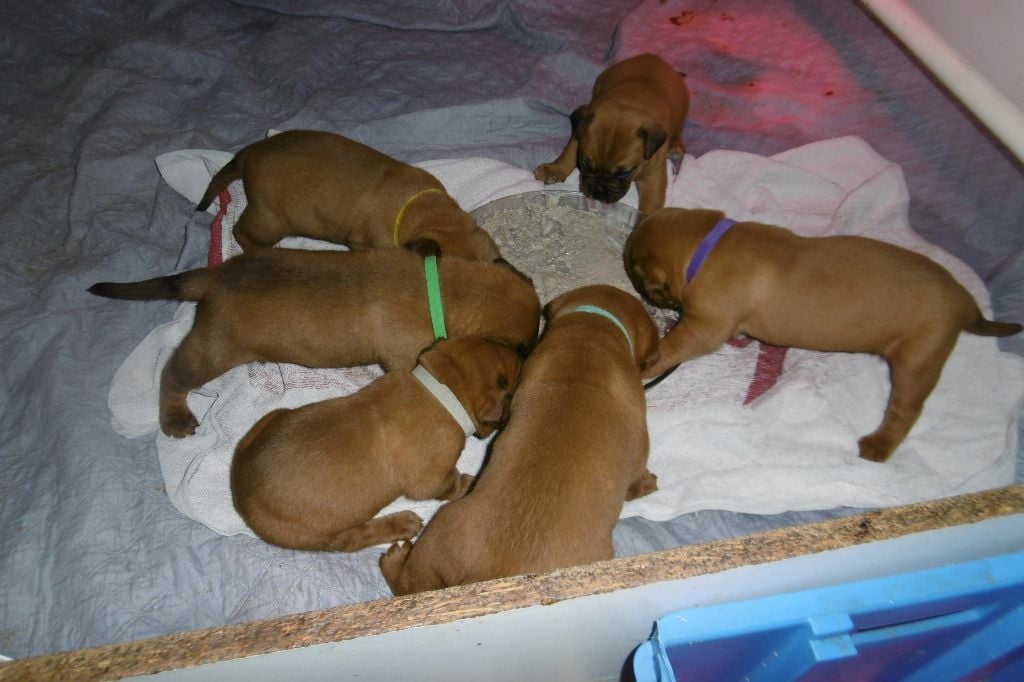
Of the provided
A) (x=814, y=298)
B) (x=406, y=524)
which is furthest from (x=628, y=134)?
(x=406, y=524)

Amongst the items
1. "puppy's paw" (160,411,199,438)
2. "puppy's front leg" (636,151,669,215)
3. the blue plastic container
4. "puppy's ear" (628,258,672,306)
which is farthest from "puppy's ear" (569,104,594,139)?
the blue plastic container

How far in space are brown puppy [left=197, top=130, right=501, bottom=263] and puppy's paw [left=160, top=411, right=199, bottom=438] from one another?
889 mm

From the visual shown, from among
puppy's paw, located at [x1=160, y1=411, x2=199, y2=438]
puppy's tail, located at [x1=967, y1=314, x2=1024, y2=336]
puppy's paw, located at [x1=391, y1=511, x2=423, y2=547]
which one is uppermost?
puppy's tail, located at [x1=967, y1=314, x2=1024, y2=336]

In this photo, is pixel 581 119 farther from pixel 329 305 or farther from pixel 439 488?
pixel 439 488

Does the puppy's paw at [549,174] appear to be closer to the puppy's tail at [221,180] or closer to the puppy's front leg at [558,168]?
the puppy's front leg at [558,168]

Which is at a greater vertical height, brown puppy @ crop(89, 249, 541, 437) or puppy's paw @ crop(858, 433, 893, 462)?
brown puppy @ crop(89, 249, 541, 437)

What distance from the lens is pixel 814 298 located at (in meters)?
2.55

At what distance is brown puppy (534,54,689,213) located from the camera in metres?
3.08

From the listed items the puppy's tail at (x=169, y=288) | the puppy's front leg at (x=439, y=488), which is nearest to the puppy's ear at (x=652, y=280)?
the puppy's front leg at (x=439, y=488)

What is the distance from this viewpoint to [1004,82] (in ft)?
8.80

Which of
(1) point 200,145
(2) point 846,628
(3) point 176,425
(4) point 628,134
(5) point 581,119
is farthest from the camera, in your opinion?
(1) point 200,145

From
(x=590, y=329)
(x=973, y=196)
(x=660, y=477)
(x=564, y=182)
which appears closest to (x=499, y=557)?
(x=590, y=329)

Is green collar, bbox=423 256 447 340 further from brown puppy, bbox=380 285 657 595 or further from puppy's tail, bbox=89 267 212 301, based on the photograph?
puppy's tail, bbox=89 267 212 301

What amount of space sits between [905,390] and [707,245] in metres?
0.93
